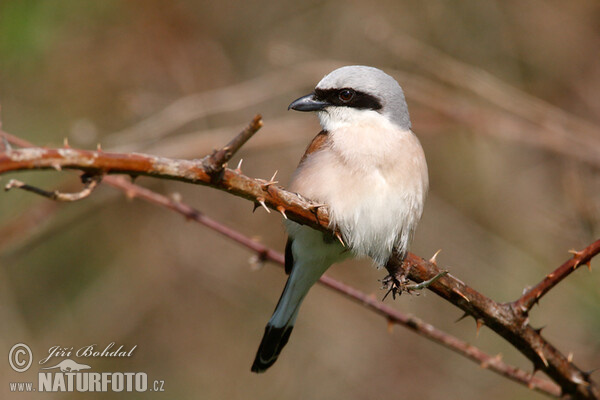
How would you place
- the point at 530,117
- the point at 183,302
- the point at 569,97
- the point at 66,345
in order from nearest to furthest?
the point at 530,117
the point at 66,345
the point at 569,97
the point at 183,302

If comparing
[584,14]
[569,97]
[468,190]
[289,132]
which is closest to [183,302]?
[289,132]

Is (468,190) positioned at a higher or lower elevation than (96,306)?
higher

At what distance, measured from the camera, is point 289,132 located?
473 cm

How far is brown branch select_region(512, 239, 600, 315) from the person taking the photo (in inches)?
97.0

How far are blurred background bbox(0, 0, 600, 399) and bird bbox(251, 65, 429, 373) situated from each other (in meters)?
1.52

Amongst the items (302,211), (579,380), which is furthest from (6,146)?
(579,380)

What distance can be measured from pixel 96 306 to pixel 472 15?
4381 millimetres

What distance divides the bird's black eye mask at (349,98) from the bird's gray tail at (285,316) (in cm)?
91

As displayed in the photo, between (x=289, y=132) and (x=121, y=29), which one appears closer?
(x=289, y=132)

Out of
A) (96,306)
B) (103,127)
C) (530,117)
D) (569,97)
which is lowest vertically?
(96,306)

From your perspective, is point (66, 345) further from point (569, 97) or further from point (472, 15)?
point (569, 97)

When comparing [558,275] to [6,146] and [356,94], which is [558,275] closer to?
[356,94]

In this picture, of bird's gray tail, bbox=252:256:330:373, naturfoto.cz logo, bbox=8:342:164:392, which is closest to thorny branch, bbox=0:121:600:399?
bird's gray tail, bbox=252:256:330:373

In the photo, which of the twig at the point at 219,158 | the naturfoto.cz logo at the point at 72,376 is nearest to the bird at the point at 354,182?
the twig at the point at 219,158
